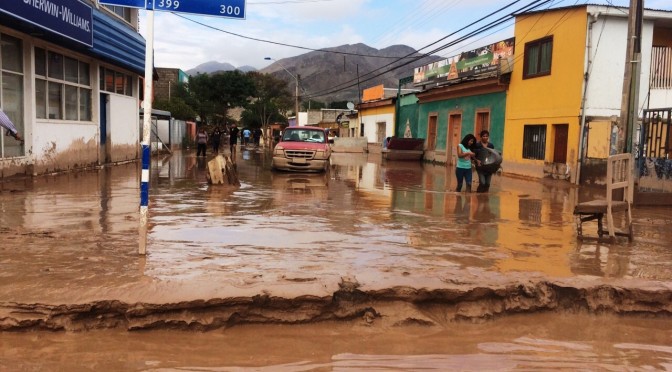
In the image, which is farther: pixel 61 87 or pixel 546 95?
pixel 546 95

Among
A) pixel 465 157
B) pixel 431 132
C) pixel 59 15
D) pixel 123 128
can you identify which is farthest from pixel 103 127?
pixel 431 132

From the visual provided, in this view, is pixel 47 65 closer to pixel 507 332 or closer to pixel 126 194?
pixel 126 194

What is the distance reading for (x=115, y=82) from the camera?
2059 centimetres

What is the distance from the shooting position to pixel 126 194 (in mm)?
11547

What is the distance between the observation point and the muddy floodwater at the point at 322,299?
148 inches

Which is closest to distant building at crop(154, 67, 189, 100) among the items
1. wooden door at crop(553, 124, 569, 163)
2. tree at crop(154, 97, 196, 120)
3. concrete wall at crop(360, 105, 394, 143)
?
tree at crop(154, 97, 196, 120)

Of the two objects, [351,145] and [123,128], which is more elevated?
[123,128]

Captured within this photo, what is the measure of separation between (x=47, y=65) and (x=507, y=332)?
14564mm

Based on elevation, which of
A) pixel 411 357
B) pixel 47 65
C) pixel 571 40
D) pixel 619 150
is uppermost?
pixel 571 40

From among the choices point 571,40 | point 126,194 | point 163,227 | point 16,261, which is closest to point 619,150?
point 571,40

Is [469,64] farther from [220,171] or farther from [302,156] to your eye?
[220,171]

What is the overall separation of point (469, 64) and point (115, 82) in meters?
15.5

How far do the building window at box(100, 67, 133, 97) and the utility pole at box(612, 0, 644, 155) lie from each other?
628 inches

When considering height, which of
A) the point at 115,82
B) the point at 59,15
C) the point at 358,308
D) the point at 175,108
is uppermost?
the point at 59,15
